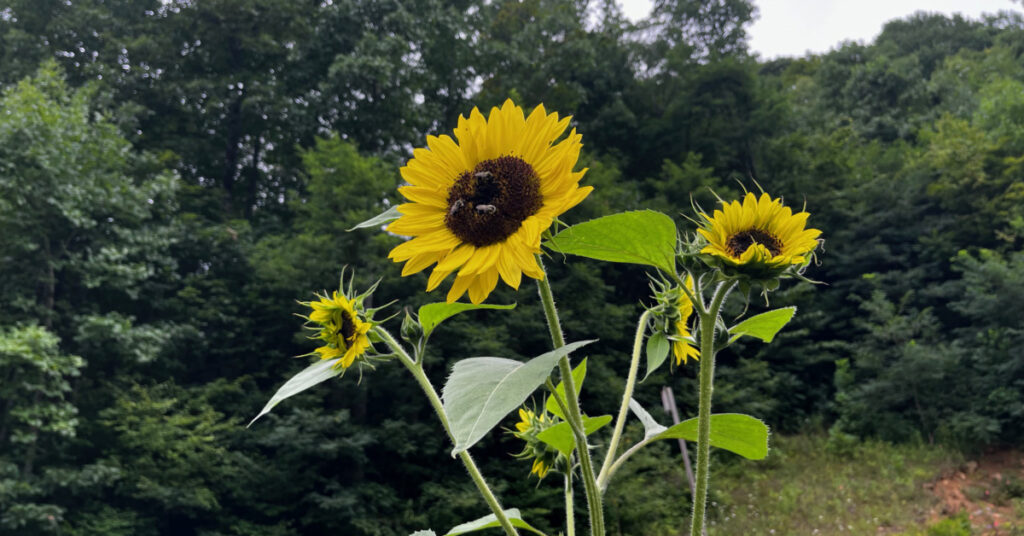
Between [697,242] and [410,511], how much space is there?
510 centimetres

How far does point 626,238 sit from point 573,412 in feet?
0.28

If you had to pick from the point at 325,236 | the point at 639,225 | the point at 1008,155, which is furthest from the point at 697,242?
the point at 1008,155

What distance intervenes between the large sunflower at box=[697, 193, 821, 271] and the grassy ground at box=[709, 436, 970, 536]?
460cm

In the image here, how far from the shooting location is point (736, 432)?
0.36 m

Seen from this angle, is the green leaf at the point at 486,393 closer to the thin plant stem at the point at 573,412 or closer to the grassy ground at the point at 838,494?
the thin plant stem at the point at 573,412

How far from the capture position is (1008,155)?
25.2 feet

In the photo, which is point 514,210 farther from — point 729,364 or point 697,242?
point 729,364

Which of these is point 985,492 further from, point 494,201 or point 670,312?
point 494,201

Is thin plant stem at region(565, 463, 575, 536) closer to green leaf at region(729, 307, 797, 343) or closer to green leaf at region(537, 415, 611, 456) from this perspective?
green leaf at region(537, 415, 611, 456)

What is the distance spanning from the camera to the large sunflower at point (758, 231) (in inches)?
11.8

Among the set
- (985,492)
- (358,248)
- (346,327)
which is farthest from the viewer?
(358,248)

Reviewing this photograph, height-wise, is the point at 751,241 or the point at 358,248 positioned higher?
the point at 358,248

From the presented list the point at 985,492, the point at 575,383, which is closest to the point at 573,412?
the point at 575,383

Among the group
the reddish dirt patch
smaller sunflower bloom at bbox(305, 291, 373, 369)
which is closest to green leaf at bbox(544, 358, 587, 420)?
smaller sunflower bloom at bbox(305, 291, 373, 369)
